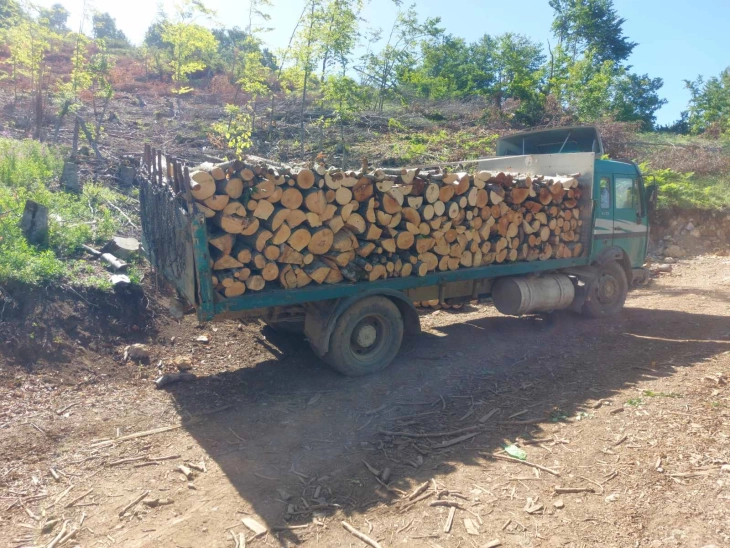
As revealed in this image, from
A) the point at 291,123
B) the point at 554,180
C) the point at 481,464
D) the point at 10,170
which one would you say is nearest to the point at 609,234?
the point at 554,180

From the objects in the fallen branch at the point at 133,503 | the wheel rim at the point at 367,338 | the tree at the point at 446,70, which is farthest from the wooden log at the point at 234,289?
the tree at the point at 446,70

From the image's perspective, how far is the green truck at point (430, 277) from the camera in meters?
5.19

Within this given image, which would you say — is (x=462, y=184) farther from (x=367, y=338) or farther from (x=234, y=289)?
(x=234, y=289)

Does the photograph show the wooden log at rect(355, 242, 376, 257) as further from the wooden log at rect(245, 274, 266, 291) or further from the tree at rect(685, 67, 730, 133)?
the tree at rect(685, 67, 730, 133)

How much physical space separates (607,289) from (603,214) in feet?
4.04

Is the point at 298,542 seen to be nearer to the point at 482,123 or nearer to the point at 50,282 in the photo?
the point at 50,282

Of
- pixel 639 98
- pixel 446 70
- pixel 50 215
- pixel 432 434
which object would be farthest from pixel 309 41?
pixel 639 98

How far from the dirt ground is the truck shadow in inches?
0.9

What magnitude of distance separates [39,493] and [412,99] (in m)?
21.5

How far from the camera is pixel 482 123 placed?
20.5 metres

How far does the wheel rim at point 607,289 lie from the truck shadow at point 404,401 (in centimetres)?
50

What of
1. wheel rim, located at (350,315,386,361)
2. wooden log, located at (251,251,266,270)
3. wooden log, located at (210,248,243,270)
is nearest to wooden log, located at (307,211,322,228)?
wooden log, located at (251,251,266,270)

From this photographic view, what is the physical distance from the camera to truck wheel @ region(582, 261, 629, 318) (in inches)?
325

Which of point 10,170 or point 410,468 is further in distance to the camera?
point 10,170
